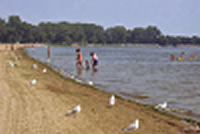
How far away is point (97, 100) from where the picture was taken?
41.8 feet

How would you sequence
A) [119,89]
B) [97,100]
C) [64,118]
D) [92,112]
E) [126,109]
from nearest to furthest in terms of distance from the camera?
[64,118] < [92,112] < [126,109] < [97,100] < [119,89]

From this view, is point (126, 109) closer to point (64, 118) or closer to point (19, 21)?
point (64, 118)

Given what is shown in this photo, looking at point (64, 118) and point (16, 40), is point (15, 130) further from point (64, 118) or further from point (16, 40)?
point (16, 40)

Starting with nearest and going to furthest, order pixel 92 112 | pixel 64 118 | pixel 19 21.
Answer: pixel 64 118
pixel 92 112
pixel 19 21

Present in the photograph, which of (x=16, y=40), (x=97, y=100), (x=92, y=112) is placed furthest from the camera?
(x=16, y=40)

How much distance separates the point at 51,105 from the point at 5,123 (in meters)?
2.71

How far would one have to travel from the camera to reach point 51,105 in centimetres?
1097

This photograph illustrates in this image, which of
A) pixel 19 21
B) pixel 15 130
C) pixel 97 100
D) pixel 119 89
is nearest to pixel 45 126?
pixel 15 130

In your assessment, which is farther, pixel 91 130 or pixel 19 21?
pixel 19 21

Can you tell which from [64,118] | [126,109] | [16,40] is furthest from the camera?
[16,40]

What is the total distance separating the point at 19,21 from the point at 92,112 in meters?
171

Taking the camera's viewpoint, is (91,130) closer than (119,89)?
Yes

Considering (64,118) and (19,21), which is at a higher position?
(19,21)

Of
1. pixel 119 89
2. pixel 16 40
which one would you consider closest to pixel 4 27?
pixel 16 40
